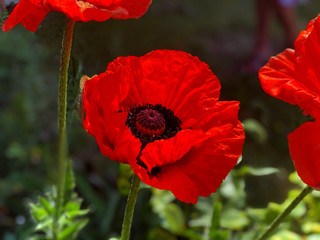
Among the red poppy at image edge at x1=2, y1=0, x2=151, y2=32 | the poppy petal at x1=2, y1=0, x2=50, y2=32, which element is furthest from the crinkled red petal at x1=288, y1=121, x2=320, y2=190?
the poppy petal at x1=2, y1=0, x2=50, y2=32

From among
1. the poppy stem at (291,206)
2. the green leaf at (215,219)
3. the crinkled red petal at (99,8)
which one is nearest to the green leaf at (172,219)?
the green leaf at (215,219)

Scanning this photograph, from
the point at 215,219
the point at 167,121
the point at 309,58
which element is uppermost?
the point at 309,58

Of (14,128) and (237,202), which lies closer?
(237,202)

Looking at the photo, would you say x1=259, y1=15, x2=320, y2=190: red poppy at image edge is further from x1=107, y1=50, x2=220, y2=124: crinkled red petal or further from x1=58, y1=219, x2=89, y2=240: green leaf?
x1=58, y1=219, x2=89, y2=240: green leaf

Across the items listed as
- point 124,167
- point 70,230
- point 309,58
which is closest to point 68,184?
point 70,230

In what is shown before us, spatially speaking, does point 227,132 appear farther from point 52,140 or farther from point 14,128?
point 52,140

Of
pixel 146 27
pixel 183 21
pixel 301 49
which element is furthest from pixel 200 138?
pixel 183 21

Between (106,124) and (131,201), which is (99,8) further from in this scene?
(131,201)
